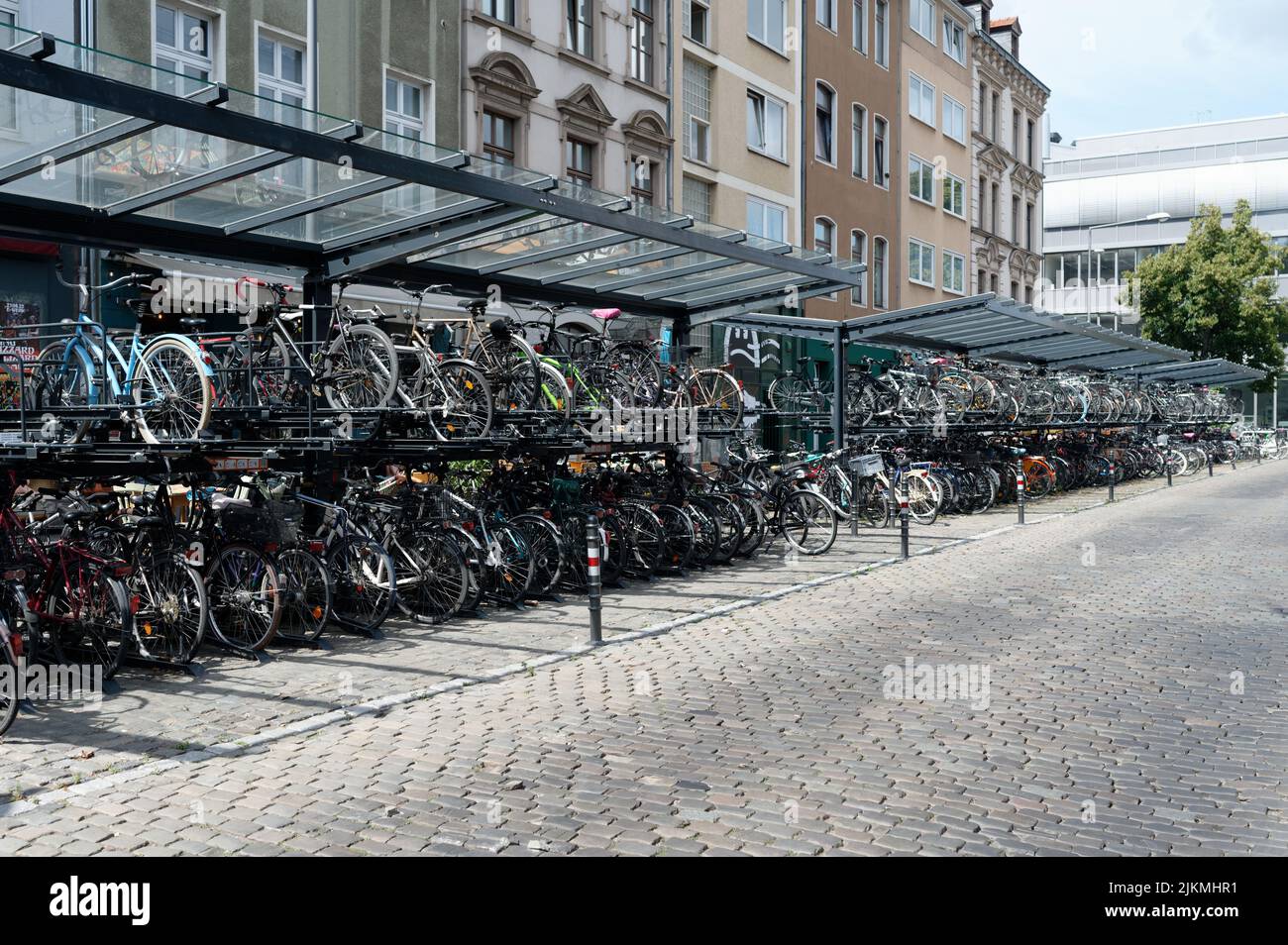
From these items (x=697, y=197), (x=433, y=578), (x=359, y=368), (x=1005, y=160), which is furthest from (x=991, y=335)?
(x=1005, y=160)

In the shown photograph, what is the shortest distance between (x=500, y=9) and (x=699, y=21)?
7.90m

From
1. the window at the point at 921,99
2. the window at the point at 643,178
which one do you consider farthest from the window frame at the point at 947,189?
the window at the point at 643,178

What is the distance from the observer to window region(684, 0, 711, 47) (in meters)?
28.0

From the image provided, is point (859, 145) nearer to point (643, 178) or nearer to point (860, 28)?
point (860, 28)

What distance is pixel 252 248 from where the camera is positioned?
11.1 metres

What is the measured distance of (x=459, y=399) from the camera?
35.6 ft

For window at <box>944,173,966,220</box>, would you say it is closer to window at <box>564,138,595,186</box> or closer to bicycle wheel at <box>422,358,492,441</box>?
window at <box>564,138,595,186</box>

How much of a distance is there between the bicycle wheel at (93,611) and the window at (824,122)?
28.2m

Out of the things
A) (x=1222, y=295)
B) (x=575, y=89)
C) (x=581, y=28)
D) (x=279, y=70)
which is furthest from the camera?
(x=1222, y=295)

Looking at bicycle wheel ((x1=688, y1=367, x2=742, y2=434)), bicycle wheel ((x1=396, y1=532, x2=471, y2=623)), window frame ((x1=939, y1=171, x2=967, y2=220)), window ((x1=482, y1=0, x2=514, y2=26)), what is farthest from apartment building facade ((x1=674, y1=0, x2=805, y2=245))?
bicycle wheel ((x1=396, y1=532, x2=471, y2=623))

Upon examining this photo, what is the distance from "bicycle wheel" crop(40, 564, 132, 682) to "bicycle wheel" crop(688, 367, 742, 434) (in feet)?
26.3

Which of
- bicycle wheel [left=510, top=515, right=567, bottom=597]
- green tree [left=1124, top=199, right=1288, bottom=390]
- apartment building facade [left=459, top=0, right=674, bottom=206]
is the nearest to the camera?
bicycle wheel [left=510, top=515, right=567, bottom=597]

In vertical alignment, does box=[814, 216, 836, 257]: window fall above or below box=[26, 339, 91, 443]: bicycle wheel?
above
